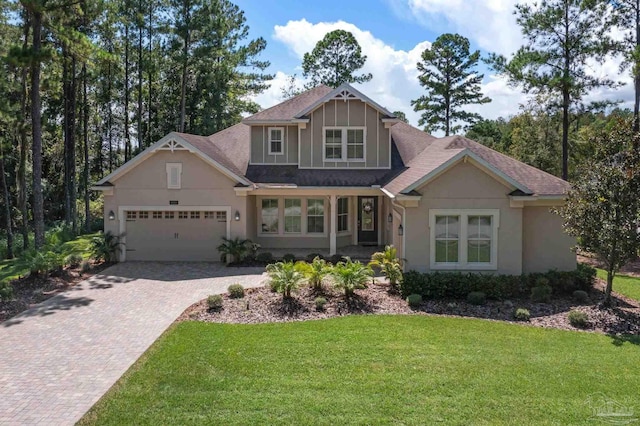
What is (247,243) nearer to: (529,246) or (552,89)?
(529,246)

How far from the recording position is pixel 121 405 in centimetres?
681

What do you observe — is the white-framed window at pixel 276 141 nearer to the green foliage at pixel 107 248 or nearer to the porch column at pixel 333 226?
the porch column at pixel 333 226

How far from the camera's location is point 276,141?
67.4 ft

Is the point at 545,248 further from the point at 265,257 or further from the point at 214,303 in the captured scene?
the point at 214,303

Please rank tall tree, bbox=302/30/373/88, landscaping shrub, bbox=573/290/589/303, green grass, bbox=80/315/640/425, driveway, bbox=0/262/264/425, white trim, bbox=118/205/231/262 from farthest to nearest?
tall tree, bbox=302/30/373/88 < white trim, bbox=118/205/231/262 < landscaping shrub, bbox=573/290/589/303 < driveway, bbox=0/262/264/425 < green grass, bbox=80/315/640/425

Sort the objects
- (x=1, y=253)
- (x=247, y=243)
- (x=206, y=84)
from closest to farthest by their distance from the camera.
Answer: (x=247, y=243)
(x=1, y=253)
(x=206, y=84)

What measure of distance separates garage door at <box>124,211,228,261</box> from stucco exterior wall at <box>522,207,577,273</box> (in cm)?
1102

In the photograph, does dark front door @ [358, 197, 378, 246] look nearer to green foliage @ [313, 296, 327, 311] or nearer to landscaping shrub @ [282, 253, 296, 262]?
landscaping shrub @ [282, 253, 296, 262]

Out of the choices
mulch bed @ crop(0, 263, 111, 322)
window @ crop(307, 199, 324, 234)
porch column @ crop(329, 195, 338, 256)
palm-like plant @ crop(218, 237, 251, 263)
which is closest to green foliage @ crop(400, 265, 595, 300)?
porch column @ crop(329, 195, 338, 256)

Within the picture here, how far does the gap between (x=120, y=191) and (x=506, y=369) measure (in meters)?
15.3

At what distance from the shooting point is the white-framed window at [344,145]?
1984 centimetres

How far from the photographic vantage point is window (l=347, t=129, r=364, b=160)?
19828mm

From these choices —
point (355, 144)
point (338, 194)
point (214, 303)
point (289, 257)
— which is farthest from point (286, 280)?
point (355, 144)

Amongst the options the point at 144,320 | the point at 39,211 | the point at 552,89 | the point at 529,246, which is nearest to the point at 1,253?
the point at 39,211
